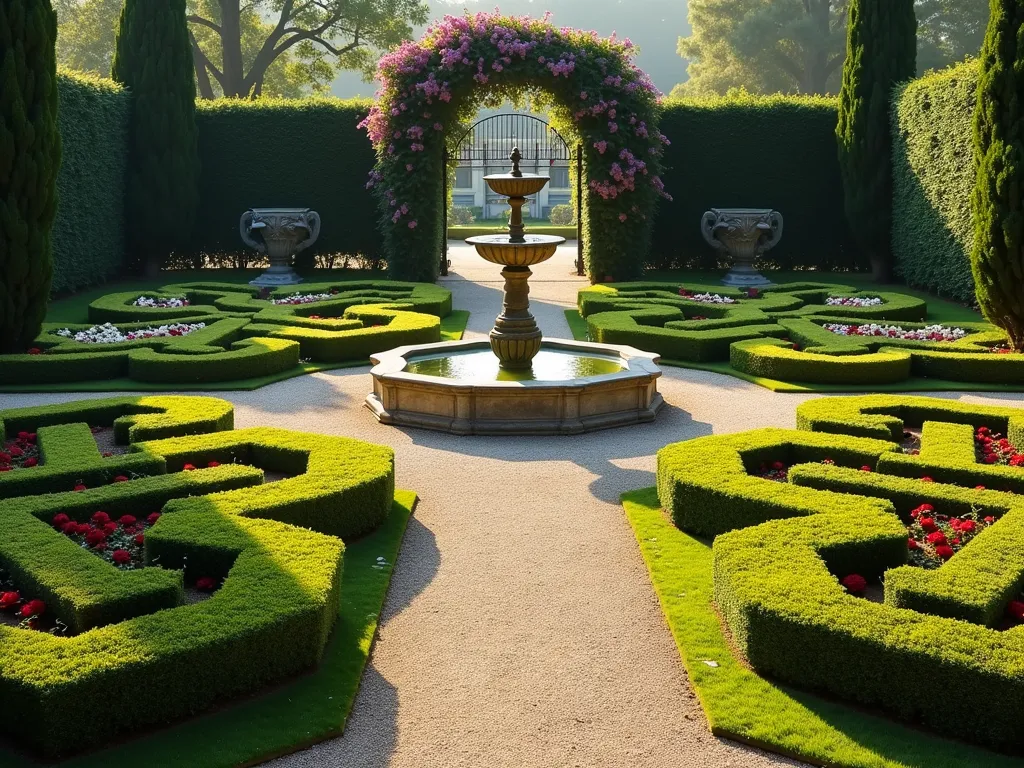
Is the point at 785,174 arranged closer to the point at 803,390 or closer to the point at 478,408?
the point at 803,390

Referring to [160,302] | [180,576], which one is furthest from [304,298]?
[180,576]

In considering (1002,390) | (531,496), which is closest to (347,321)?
(531,496)

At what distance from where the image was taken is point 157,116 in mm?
21875

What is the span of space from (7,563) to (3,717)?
1553 millimetres

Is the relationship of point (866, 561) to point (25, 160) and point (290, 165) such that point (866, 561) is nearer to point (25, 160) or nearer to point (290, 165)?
point (25, 160)

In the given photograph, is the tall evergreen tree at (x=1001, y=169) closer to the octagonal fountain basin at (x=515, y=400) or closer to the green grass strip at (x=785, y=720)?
the octagonal fountain basin at (x=515, y=400)

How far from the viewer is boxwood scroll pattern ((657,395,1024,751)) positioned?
4793 mm

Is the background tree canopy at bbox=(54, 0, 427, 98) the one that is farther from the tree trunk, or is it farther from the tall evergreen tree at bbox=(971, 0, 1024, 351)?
the tall evergreen tree at bbox=(971, 0, 1024, 351)

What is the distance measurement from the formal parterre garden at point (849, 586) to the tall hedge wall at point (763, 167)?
14.9 meters

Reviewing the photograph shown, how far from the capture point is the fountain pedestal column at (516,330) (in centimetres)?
1156

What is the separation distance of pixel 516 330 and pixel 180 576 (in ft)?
21.0

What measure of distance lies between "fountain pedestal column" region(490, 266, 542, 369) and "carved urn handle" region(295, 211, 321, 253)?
437 inches

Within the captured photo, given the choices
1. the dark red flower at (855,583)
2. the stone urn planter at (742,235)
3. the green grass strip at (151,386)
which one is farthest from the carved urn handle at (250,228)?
the dark red flower at (855,583)

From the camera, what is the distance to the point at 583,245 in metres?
23.2
